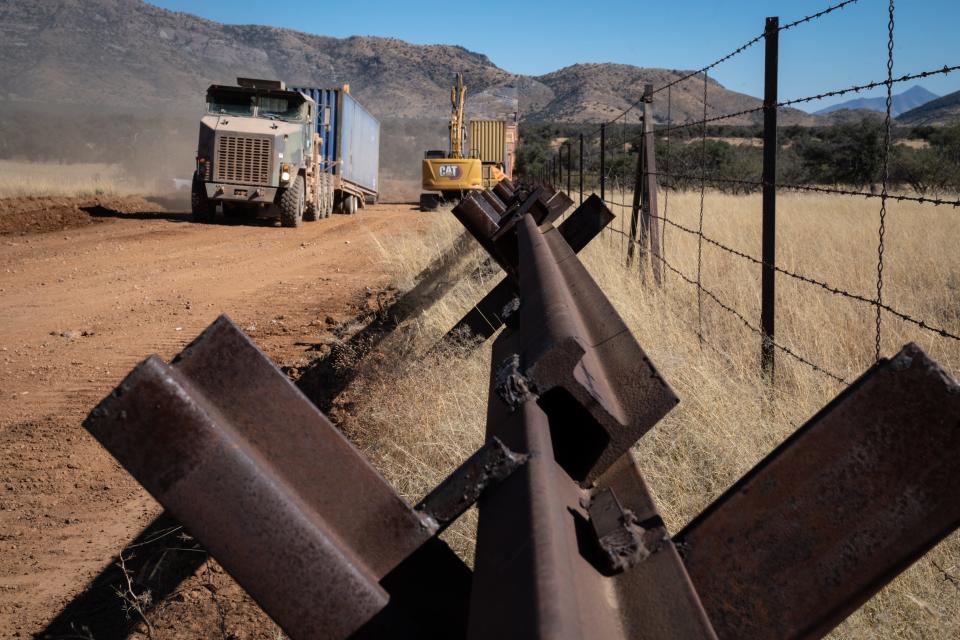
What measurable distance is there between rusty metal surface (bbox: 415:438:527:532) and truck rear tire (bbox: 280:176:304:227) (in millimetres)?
19159

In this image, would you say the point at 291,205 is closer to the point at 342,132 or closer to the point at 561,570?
the point at 342,132

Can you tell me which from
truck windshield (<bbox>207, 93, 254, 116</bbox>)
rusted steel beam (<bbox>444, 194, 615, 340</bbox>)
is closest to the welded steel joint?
rusted steel beam (<bbox>444, 194, 615, 340</bbox>)

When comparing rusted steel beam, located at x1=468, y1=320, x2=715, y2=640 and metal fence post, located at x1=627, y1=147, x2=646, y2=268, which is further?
metal fence post, located at x1=627, y1=147, x2=646, y2=268

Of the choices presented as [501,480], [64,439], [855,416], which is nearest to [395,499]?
[501,480]

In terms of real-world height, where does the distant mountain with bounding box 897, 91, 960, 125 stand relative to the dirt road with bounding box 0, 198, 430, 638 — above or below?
above

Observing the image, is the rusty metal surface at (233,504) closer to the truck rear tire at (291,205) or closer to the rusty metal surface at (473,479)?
the rusty metal surface at (473,479)

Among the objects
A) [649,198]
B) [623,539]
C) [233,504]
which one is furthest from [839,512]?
[649,198]

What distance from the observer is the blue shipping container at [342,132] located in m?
25.2

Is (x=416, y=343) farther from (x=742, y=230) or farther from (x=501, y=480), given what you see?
(x=742, y=230)

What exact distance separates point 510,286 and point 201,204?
16147 millimetres

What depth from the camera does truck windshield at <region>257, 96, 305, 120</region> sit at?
20.4 meters

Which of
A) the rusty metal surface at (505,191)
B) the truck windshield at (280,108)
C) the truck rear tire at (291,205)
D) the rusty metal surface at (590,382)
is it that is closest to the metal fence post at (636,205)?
the rusty metal surface at (505,191)

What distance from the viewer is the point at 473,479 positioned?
1.31m

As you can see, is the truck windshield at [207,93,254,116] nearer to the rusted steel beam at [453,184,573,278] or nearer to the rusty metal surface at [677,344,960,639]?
the rusted steel beam at [453,184,573,278]
